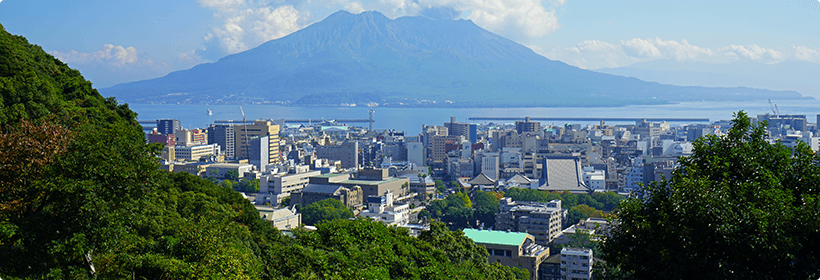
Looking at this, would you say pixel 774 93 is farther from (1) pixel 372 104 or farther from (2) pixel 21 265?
(2) pixel 21 265

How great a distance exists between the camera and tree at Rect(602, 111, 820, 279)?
3.51 metres

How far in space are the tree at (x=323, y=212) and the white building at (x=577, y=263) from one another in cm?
803

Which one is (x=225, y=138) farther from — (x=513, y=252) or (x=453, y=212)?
(x=513, y=252)

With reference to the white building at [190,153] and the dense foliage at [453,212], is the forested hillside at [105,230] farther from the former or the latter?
the white building at [190,153]

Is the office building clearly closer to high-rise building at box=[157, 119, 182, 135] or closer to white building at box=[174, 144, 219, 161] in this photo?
white building at box=[174, 144, 219, 161]

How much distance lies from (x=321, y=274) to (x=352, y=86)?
412ft

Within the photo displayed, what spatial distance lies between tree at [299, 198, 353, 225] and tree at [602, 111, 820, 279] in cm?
1567

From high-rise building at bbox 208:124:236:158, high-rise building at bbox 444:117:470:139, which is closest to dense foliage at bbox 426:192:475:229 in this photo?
high-rise building at bbox 208:124:236:158

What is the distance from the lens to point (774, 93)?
360ft

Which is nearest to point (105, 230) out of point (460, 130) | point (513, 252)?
point (513, 252)

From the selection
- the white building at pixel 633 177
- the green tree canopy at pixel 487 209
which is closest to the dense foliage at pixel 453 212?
the green tree canopy at pixel 487 209

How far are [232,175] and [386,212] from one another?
12.5m

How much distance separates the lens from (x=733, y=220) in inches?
140

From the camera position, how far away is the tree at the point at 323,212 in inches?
768
